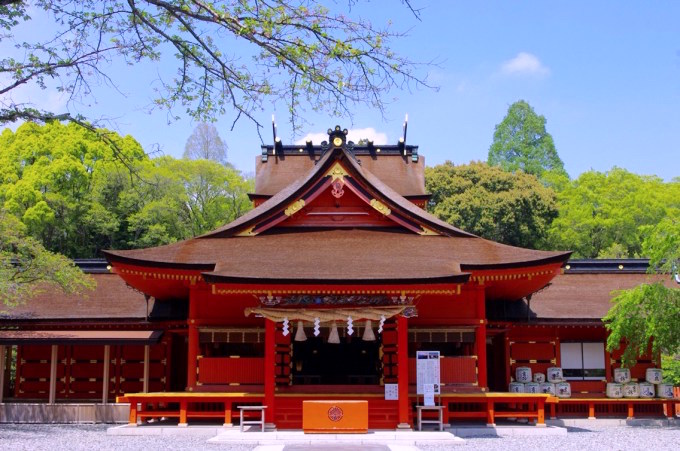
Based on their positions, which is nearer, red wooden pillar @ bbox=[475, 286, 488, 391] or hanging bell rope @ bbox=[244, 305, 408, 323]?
hanging bell rope @ bbox=[244, 305, 408, 323]

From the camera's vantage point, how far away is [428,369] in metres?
19.1

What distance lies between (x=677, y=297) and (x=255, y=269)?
37.5 feet

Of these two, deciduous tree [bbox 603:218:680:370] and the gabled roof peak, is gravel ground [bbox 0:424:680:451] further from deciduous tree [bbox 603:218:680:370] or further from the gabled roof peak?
the gabled roof peak

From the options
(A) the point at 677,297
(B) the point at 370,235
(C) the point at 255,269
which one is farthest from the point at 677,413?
(C) the point at 255,269

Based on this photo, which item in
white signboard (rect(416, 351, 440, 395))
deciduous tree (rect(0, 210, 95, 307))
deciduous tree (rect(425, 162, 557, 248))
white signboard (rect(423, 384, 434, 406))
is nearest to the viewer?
white signboard (rect(423, 384, 434, 406))

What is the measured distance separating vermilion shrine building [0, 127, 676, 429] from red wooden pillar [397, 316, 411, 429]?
4 cm

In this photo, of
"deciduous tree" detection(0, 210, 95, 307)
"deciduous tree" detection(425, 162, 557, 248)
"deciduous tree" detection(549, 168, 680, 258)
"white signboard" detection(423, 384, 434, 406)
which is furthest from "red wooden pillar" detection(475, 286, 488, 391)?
"deciduous tree" detection(549, 168, 680, 258)

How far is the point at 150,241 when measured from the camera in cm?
4747

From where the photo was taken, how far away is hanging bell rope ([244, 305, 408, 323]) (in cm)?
1909

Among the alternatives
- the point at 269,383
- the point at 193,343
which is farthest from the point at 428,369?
the point at 193,343

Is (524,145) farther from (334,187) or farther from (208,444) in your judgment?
(208,444)

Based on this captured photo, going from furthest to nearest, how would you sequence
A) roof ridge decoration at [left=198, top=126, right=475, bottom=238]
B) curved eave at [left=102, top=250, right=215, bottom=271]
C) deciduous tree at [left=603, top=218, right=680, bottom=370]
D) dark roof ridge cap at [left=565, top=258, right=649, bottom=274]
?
dark roof ridge cap at [left=565, top=258, right=649, bottom=274] → roof ridge decoration at [left=198, top=126, right=475, bottom=238] → deciduous tree at [left=603, top=218, right=680, bottom=370] → curved eave at [left=102, top=250, right=215, bottom=271]

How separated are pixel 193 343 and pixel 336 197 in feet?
19.6

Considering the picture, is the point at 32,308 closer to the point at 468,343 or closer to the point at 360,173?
the point at 360,173
